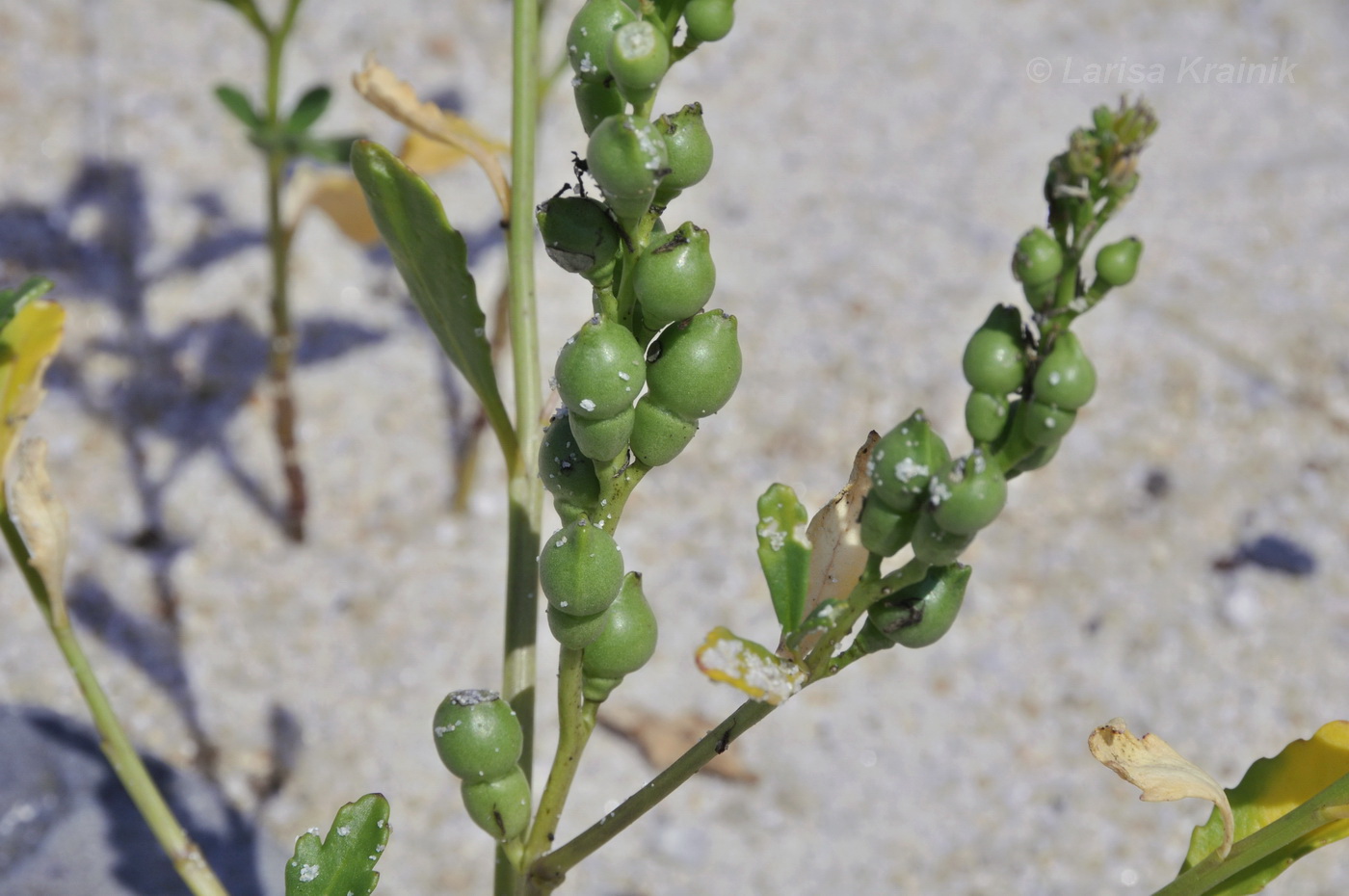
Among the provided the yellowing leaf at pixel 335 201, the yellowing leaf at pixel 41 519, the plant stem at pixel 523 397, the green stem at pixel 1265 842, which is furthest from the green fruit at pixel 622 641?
the yellowing leaf at pixel 335 201

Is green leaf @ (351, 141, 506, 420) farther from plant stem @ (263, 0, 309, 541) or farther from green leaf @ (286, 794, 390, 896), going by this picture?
plant stem @ (263, 0, 309, 541)

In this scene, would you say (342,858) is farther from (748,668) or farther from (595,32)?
(595,32)

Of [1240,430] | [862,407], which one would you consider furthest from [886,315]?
[1240,430]

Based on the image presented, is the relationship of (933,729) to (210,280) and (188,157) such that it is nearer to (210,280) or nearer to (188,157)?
(210,280)

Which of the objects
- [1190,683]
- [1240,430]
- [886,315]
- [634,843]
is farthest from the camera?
[886,315]

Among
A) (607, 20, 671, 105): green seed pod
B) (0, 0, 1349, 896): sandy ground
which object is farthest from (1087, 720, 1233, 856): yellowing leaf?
(0, 0, 1349, 896): sandy ground

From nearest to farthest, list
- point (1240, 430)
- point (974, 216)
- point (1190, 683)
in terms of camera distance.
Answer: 1. point (1190, 683)
2. point (1240, 430)
3. point (974, 216)
